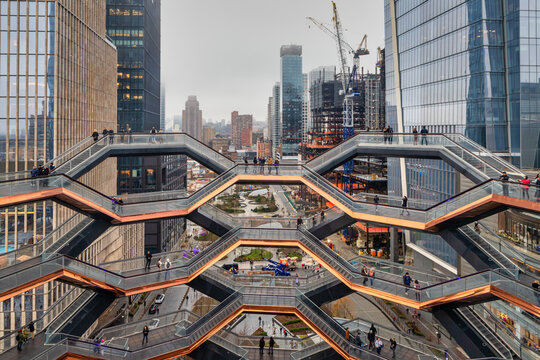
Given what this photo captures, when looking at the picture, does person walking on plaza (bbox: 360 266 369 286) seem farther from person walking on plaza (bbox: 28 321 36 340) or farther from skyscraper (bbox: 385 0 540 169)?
skyscraper (bbox: 385 0 540 169)

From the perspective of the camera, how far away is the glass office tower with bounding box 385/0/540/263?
33031mm

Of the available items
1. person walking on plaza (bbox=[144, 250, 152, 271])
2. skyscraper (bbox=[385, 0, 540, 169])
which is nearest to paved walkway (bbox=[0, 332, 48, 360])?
person walking on plaza (bbox=[144, 250, 152, 271])

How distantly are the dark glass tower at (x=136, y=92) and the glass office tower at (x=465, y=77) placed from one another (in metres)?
40.0

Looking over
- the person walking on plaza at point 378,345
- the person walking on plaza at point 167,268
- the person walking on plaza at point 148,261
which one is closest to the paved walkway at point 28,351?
the person walking on plaza at point 148,261

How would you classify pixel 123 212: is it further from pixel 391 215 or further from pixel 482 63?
pixel 482 63

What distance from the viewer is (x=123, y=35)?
62.3 meters

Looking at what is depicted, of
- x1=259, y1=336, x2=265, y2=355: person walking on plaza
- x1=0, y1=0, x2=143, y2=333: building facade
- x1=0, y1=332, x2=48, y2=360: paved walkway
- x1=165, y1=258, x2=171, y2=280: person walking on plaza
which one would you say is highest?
x1=0, y1=0, x2=143, y2=333: building facade

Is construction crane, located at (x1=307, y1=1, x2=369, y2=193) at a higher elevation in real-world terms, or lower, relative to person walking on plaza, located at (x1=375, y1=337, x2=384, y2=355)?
higher

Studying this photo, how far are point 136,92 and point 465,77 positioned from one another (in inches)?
2042

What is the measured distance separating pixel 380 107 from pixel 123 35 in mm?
90564

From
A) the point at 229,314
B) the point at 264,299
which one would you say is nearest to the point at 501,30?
the point at 264,299

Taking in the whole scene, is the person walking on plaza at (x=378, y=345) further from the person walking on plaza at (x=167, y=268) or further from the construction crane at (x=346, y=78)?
the construction crane at (x=346, y=78)

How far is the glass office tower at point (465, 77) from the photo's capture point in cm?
3303

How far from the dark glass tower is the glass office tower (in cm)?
3999
